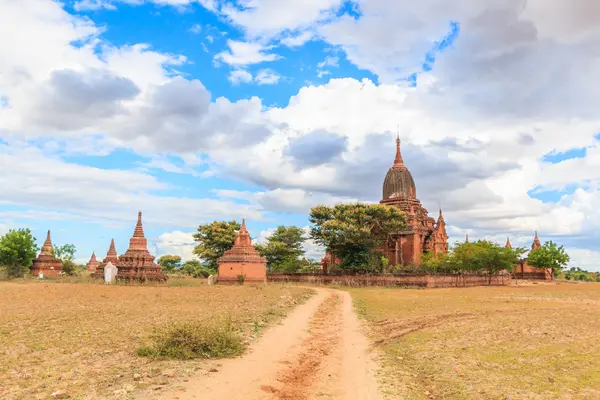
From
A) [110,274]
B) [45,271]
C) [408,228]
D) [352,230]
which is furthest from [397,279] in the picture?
[45,271]

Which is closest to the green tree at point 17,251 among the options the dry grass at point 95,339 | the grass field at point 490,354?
the dry grass at point 95,339

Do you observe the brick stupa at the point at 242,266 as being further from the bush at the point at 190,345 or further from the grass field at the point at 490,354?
the bush at the point at 190,345

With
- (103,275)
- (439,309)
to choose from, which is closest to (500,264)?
(439,309)

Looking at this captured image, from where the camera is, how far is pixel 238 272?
4953 cm

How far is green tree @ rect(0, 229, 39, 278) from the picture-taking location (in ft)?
191

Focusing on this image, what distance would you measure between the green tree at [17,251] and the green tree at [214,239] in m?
19.7

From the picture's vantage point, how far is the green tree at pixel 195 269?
8506 cm

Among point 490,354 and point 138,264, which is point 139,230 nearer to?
point 138,264

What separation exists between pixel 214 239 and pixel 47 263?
21.2 meters

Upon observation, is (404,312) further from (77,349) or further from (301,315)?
(77,349)

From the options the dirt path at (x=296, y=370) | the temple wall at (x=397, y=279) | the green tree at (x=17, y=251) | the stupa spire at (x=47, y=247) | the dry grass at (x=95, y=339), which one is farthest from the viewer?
the stupa spire at (x=47, y=247)

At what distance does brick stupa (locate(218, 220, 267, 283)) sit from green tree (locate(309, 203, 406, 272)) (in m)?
6.59

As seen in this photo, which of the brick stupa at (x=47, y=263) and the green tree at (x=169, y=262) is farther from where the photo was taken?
the green tree at (x=169, y=262)

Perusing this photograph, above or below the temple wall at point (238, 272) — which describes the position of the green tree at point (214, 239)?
above
